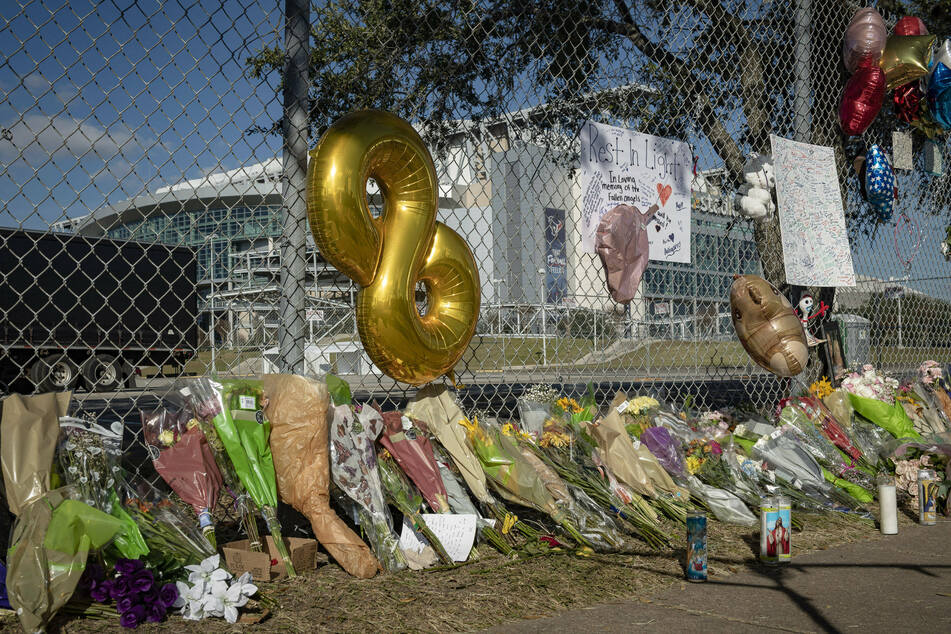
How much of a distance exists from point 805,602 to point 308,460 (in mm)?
1732

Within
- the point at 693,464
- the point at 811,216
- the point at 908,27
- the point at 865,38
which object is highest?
the point at 908,27

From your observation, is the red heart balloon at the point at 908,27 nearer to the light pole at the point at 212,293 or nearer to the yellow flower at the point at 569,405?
the yellow flower at the point at 569,405

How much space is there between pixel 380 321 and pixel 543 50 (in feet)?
6.39

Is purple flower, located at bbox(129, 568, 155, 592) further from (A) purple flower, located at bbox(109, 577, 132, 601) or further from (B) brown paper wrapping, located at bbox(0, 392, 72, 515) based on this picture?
(B) brown paper wrapping, located at bbox(0, 392, 72, 515)

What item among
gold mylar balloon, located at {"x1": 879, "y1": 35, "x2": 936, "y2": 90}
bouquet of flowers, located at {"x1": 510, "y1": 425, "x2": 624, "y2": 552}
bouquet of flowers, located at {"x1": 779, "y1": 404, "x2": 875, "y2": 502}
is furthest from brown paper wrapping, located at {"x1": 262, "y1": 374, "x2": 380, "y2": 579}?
gold mylar balloon, located at {"x1": 879, "y1": 35, "x2": 936, "y2": 90}

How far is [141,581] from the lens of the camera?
6.97 ft

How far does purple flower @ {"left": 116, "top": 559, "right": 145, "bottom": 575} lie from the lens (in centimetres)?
213

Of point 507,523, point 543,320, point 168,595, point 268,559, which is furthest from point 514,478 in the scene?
point 543,320

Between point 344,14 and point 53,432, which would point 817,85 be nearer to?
point 344,14

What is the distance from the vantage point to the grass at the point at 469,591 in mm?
2240

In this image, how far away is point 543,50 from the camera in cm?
Result: 400

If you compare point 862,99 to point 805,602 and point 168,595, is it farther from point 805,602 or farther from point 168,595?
point 168,595

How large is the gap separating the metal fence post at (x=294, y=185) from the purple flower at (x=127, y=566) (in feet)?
3.25

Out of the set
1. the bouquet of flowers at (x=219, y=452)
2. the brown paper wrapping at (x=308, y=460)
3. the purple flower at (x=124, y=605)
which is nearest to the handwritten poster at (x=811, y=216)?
the brown paper wrapping at (x=308, y=460)
